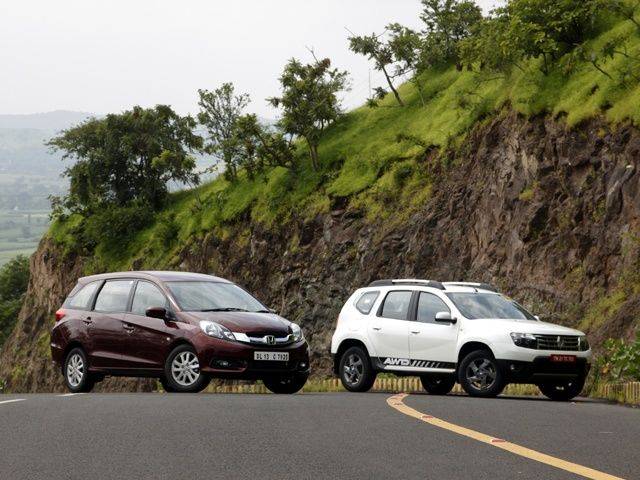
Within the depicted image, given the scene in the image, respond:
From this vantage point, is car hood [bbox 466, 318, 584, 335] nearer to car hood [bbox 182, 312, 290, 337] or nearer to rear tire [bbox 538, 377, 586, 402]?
rear tire [bbox 538, 377, 586, 402]

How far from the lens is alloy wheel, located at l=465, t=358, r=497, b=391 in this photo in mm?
16969

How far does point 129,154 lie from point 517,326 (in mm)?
45433

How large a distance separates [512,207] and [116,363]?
1760cm

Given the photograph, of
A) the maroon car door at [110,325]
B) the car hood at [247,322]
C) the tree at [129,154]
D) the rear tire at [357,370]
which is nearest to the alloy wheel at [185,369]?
the car hood at [247,322]

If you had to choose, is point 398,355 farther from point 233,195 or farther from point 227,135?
point 227,135

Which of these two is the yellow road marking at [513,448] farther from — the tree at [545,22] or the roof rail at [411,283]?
the tree at [545,22]

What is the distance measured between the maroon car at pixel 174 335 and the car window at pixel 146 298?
16mm

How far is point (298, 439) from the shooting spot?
392 inches

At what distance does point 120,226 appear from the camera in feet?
195

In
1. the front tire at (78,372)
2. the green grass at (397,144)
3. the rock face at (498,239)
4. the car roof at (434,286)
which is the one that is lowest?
the front tire at (78,372)

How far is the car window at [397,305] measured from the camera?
1875 centimetres

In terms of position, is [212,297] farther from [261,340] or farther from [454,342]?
[454,342]

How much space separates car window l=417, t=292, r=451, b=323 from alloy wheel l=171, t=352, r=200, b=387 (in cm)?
389

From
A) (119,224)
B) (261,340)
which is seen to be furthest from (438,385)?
(119,224)
